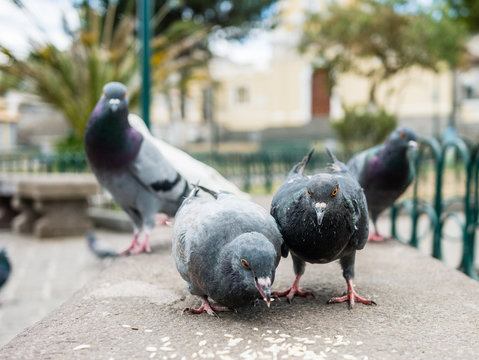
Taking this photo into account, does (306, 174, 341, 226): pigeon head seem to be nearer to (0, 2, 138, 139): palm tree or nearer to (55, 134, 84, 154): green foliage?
A: (0, 2, 138, 139): palm tree

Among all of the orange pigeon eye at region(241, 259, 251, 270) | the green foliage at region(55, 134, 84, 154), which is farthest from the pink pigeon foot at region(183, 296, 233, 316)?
the green foliage at region(55, 134, 84, 154)

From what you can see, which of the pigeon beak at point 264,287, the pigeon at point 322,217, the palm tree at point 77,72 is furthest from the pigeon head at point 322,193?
the palm tree at point 77,72

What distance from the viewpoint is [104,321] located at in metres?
2.28

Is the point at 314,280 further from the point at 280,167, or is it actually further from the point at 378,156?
the point at 280,167

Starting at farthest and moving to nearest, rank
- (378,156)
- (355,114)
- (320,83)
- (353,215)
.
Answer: (320,83) < (355,114) < (378,156) < (353,215)

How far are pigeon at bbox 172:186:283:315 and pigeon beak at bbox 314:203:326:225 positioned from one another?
0.21 meters

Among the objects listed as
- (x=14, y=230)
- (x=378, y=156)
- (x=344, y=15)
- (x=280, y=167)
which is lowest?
(x=14, y=230)

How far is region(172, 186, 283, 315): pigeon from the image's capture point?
192 cm

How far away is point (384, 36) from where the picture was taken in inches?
701

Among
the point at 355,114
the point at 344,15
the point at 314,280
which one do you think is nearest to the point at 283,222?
the point at 314,280

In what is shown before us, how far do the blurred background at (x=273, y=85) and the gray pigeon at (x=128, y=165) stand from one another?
2057 mm

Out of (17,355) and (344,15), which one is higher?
(344,15)

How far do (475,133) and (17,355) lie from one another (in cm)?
2254

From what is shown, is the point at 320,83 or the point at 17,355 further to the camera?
the point at 320,83
